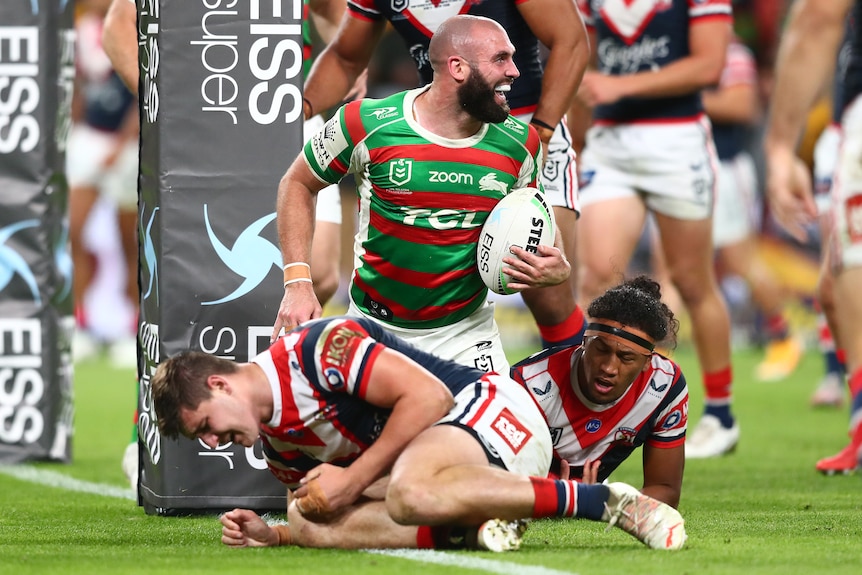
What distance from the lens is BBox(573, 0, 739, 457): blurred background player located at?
24.0 feet

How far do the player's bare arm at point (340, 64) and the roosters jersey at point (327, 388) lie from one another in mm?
1752

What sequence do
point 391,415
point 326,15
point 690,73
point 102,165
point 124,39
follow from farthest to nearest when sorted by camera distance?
1. point 102,165
2. point 690,73
3. point 326,15
4. point 124,39
5. point 391,415

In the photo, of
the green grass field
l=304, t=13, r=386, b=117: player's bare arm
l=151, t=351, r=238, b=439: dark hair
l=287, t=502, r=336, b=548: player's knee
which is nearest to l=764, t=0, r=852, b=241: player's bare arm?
the green grass field

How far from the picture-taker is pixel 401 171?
4918 mm

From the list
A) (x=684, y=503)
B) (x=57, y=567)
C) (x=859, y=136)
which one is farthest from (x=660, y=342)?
(x=57, y=567)

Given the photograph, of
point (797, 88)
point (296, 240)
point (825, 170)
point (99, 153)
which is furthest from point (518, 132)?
point (99, 153)

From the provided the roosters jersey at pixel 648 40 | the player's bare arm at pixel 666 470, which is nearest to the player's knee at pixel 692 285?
the roosters jersey at pixel 648 40

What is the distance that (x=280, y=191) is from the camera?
4.99 m

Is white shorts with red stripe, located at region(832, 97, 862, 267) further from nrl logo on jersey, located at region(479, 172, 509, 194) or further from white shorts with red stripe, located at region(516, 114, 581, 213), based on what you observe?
nrl logo on jersey, located at region(479, 172, 509, 194)

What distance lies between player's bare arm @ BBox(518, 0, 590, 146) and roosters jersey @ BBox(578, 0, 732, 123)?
6.81 feet

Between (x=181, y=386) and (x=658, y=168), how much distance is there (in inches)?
152

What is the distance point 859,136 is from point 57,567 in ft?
11.1

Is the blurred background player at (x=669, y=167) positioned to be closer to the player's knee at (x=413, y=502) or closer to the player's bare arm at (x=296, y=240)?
the player's bare arm at (x=296, y=240)

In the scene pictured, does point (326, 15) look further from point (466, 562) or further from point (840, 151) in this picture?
point (466, 562)
